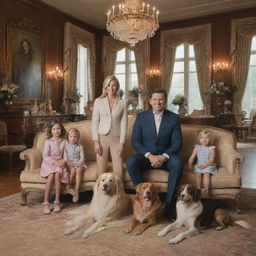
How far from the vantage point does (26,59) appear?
800 cm

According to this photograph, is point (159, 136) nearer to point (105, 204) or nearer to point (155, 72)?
point (105, 204)

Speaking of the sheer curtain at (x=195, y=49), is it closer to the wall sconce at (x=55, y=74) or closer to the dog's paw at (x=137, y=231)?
the wall sconce at (x=55, y=74)

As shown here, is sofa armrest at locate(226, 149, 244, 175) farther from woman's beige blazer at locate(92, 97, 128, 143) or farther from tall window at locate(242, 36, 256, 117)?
tall window at locate(242, 36, 256, 117)

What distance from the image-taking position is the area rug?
2.29 meters

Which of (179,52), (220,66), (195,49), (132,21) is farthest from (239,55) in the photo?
(132,21)

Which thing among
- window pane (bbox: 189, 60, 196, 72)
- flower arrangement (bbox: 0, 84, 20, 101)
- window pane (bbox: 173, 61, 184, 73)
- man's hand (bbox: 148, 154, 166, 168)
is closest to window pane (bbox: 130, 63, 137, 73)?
window pane (bbox: 173, 61, 184, 73)

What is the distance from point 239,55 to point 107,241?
334 inches

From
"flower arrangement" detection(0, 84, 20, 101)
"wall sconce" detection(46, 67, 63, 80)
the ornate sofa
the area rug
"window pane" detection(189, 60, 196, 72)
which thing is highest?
"window pane" detection(189, 60, 196, 72)

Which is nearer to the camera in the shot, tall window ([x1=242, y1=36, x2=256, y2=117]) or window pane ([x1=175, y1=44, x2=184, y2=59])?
tall window ([x1=242, y1=36, x2=256, y2=117])

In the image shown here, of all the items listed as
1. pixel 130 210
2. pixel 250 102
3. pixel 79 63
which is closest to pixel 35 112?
pixel 79 63

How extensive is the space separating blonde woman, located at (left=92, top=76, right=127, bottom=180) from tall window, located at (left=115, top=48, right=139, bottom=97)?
782 centimetres

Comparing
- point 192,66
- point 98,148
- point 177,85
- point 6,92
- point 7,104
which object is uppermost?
point 192,66

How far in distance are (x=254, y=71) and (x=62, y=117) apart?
236 inches

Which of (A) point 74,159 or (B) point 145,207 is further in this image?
(A) point 74,159
